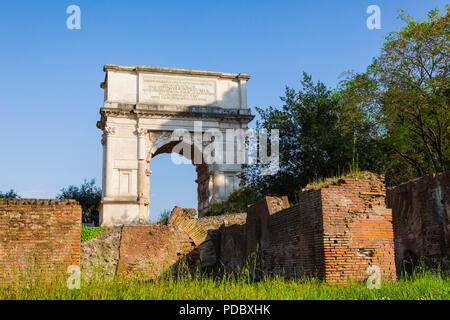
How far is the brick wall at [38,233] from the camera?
912 cm

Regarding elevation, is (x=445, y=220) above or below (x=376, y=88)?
below

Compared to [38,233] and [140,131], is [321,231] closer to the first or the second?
[38,233]

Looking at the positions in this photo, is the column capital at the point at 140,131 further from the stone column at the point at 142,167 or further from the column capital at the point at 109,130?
the column capital at the point at 109,130

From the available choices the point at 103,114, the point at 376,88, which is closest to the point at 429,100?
the point at 376,88

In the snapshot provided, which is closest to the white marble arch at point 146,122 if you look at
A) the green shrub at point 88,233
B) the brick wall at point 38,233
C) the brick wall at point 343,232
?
the green shrub at point 88,233

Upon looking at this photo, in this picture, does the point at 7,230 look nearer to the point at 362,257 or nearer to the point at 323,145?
the point at 362,257

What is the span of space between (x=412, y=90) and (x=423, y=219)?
334 inches

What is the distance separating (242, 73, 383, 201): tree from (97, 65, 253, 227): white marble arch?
5367mm

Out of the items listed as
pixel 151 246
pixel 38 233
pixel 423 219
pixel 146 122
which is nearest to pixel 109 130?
pixel 146 122

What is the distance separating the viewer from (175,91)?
28.5 meters

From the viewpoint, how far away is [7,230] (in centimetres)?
917
